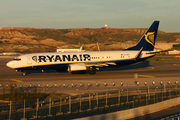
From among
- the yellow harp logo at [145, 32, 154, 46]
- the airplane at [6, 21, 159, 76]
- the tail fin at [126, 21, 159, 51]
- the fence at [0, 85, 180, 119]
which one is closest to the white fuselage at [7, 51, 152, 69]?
the airplane at [6, 21, 159, 76]

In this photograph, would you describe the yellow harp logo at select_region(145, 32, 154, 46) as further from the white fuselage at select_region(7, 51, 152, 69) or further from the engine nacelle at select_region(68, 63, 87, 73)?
the engine nacelle at select_region(68, 63, 87, 73)

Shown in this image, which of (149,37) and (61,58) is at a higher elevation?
(149,37)

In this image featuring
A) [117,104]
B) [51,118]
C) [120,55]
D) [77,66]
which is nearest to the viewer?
[51,118]

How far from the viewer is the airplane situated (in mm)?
52031

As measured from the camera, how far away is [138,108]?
24.3 meters

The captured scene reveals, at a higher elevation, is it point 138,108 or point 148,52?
point 148,52

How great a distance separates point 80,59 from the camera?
54.8m

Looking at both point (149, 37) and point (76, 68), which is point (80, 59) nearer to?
point (76, 68)

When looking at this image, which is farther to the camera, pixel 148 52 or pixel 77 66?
pixel 148 52

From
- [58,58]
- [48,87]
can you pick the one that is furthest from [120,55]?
[48,87]

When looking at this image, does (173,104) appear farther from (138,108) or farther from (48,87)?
(48,87)

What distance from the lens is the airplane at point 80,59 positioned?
52031 mm

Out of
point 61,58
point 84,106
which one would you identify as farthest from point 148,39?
point 84,106

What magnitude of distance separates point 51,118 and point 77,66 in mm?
31357
